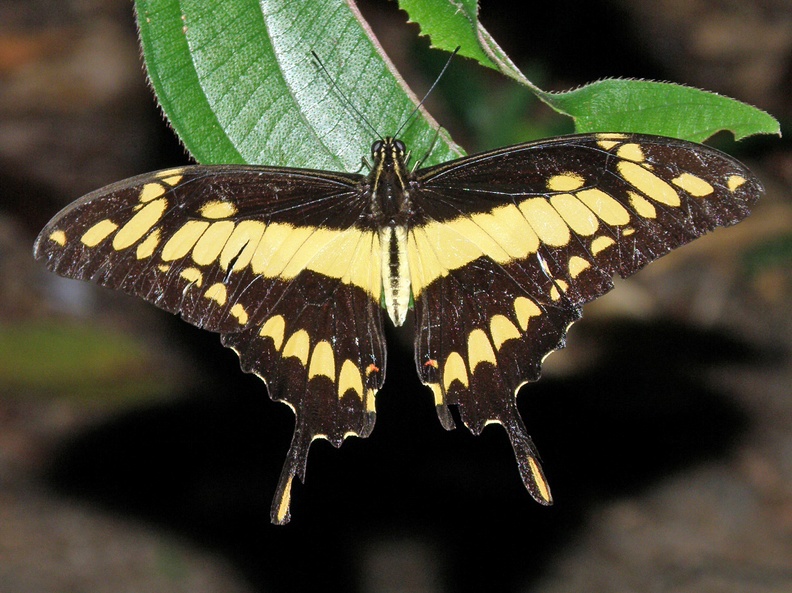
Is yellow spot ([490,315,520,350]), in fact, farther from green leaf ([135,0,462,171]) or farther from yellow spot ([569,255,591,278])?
green leaf ([135,0,462,171])

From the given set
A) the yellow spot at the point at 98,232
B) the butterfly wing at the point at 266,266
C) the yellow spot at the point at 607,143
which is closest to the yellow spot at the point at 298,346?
the butterfly wing at the point at 266,266

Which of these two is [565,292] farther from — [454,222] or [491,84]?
[491,84]

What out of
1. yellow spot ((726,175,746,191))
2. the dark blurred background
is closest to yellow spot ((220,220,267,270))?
yellow spot ((726,175,746,191))

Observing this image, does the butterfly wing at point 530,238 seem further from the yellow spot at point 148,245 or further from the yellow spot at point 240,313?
the yellow spot at point 148,245

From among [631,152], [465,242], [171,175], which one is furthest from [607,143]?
[171,175]

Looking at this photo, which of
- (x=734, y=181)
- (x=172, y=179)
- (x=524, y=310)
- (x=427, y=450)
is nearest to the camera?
(x=734, y=181)

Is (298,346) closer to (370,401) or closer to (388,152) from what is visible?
(370,401)

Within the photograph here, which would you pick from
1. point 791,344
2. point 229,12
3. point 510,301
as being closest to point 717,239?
point 791,344
